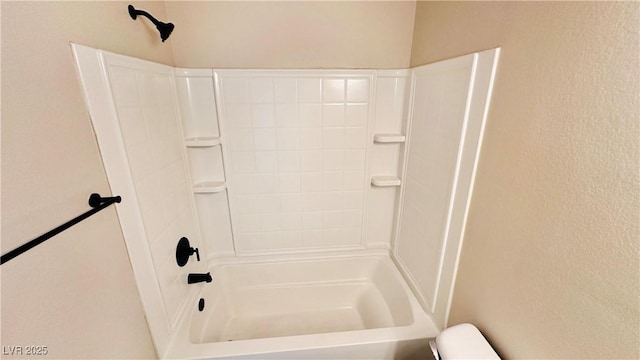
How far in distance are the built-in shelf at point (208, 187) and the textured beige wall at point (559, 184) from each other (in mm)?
1314

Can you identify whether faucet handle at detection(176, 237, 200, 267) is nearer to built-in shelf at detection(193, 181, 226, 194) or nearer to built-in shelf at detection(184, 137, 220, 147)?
built-in shelf at detection(193, 181, 226, 194)

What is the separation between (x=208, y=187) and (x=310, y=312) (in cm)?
108

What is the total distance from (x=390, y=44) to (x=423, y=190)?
2.84 feet

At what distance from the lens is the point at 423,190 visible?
4.32ft

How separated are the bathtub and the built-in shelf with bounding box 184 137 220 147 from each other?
832 millimetres

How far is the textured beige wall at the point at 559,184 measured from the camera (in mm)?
484

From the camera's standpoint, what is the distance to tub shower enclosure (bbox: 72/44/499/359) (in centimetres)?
94

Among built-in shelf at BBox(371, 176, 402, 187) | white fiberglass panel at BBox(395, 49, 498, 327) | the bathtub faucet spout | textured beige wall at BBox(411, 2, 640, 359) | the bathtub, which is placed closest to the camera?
textured beige wall at BBox(411, 2, 640, 359)

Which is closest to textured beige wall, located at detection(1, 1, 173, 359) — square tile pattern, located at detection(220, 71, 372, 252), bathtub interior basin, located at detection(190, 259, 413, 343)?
square tile pattern, located at detection(220, 71, 372, 252)

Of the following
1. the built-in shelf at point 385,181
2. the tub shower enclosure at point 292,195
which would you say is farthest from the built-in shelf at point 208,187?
the built-in shelf at point 385,181

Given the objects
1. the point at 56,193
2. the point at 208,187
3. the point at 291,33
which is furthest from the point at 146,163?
the point at 291,33

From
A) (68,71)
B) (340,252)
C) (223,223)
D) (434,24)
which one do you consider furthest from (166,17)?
(340,252)

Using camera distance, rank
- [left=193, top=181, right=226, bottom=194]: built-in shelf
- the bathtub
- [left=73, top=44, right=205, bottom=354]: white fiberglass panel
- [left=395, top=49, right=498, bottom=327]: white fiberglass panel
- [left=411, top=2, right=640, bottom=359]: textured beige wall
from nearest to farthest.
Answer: [left=411, top=2, right=640, bottom=359]: textured beige wall
[left=73, top=44, right=205, bottom=354]: white fiberglass panel
[left=395, top=49, right=498, bottom=327]: white fiberglass panel
the bathtub
[left=193, top=181, right=226, bottom=194]: built-in shelf

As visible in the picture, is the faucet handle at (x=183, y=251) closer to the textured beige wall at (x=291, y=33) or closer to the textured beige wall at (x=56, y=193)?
the textured beige wall at (x=56, y=193)
